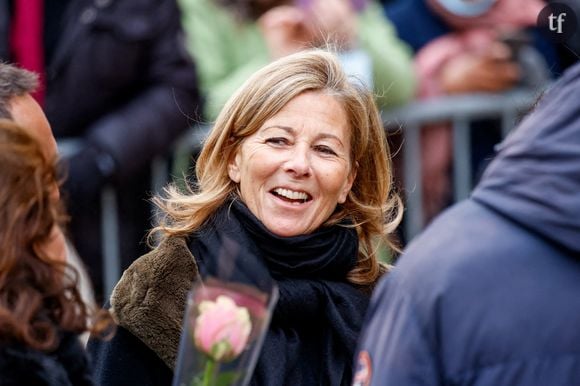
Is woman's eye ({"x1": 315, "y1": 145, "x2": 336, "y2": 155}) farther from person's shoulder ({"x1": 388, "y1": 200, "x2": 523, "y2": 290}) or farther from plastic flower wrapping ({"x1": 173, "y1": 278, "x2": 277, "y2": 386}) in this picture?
person's shoulder ({"x1": 388, "y1": 200, "x2": 523, "y2": 290})

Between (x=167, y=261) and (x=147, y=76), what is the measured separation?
233 cm

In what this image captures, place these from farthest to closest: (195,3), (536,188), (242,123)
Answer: (195,3), (242,123), (536,188)

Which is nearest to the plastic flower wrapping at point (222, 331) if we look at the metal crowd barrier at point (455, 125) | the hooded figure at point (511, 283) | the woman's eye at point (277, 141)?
the hooded figure at point (511, 283)

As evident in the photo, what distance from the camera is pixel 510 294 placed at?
258 centimetres

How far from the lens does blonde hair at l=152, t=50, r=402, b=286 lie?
12.8ft

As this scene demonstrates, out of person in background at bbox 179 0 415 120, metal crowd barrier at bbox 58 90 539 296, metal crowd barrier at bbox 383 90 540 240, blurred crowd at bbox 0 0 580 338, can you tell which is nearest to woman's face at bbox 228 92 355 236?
blurred crowd at bbox 0 0 580 338

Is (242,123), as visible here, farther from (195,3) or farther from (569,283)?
(195,3)

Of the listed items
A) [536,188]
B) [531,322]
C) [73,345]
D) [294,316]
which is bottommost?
[294,316]

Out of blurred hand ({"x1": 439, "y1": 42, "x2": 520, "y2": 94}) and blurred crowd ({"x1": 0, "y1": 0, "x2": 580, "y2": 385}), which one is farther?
blurred hand ({"x1": 439, "y1": 42, "x2": 520, "y2": 94})

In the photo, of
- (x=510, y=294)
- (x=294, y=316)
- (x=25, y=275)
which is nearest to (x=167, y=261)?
(x=294, y=316)

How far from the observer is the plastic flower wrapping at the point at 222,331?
276 cm

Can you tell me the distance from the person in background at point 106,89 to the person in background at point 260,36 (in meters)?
0.19

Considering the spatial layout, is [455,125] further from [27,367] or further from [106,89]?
[27,367]

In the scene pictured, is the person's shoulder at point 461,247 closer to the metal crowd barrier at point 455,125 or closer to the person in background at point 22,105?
the person in background at point 22,105
